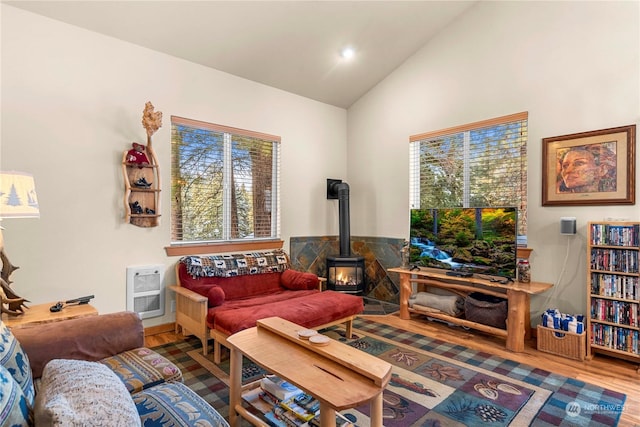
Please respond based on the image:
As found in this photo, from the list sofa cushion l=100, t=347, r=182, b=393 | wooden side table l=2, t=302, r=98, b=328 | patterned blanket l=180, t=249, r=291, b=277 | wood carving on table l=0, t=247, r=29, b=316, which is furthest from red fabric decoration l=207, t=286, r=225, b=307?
wood carving on table l=0, t=247, r=29, b=316

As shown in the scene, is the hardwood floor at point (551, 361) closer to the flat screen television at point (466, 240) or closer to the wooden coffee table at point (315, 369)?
the flat screen television at point (466, 240)

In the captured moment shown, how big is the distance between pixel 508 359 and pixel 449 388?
2.99 feet

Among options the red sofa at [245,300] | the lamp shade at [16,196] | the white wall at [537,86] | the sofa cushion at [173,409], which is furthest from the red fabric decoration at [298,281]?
the lamp shade at [16,196]

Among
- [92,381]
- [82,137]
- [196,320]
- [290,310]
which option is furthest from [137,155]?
[92,381]

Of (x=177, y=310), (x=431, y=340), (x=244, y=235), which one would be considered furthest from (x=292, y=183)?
(x=431, y=340)

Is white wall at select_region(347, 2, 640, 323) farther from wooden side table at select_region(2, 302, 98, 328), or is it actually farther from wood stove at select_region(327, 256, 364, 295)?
wooden side table at select_region(2, 302, 98, 328)

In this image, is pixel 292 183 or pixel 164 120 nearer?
pixel 164 120

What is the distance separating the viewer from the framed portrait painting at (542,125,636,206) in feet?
9.69

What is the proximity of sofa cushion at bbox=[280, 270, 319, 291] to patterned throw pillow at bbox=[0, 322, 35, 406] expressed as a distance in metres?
2.77

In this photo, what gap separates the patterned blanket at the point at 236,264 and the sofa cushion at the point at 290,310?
43 centimetres

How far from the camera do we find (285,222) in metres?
4.72

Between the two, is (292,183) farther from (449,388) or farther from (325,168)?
(449,388)

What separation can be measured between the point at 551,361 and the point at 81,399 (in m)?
3.48

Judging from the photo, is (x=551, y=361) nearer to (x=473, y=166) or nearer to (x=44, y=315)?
(x=473, y=166)
